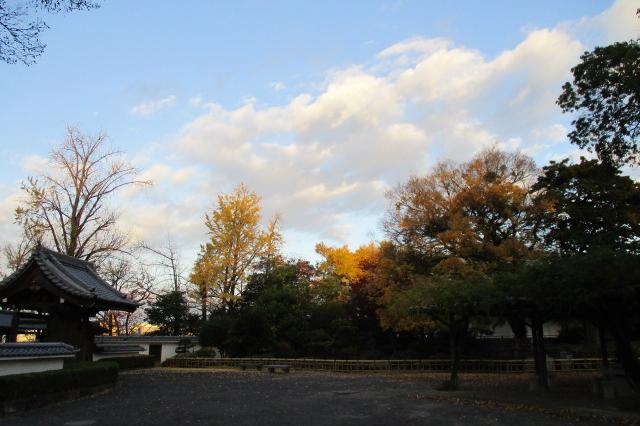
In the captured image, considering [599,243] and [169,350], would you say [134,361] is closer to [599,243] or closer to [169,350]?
[169,350]

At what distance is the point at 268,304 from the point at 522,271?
58.5ft

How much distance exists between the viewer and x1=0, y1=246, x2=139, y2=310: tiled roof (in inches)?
598

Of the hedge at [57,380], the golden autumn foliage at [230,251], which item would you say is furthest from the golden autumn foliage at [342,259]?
the hedge at [57,380]

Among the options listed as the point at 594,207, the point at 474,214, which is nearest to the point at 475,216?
the point at 474,214

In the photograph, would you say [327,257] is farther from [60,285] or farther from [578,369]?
[60,285]

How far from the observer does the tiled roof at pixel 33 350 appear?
11047 millimetres

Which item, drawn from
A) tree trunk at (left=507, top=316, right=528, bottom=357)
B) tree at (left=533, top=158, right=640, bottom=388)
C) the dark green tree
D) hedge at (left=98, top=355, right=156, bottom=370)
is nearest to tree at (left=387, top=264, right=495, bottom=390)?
tree at (left=533, top=158, right=640, bottom=388)

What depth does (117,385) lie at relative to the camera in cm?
1716

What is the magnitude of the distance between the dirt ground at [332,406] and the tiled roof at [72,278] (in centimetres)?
295

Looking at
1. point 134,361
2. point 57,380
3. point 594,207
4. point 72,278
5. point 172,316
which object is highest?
Answer: point 594,207

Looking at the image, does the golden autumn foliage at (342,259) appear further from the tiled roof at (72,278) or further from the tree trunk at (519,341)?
the tiled roof at (72,278)

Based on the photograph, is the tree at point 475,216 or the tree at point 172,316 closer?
the tree at point 475,216

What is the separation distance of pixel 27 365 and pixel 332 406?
739 cm

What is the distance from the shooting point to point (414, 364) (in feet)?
79.9
